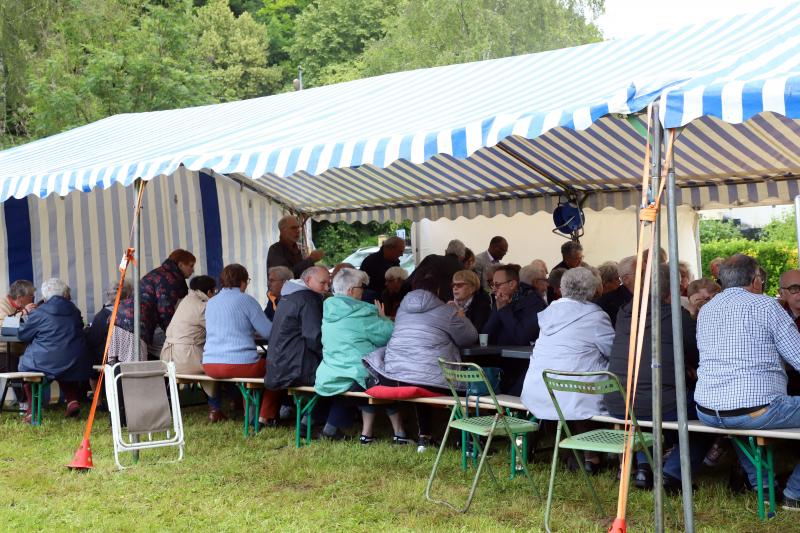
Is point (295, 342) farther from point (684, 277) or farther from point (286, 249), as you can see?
point (286, 249)

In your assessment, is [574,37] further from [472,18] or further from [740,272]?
[740,272]

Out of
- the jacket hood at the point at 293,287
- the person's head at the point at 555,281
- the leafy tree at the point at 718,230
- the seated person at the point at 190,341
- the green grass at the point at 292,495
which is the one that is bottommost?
the green grass at the point at 292,495

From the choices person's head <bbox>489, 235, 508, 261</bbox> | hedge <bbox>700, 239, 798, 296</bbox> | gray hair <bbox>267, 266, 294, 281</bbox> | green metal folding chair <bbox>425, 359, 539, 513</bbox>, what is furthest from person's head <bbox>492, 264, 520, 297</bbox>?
hedge <bbox>700, 239, 798, 296</bbox>

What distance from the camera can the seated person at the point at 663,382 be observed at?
15.1 feet

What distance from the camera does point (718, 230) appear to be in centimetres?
2514

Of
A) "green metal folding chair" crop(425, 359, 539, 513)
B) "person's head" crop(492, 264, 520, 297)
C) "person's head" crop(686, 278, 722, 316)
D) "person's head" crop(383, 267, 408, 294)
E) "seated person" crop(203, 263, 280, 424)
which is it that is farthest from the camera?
"person's head" crop(383, 267, 408, 294)

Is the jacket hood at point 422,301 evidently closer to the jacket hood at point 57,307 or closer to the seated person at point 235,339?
the seated person at point 235,339

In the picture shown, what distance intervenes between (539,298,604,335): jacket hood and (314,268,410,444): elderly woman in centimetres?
137

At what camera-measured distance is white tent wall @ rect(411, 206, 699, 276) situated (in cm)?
1094

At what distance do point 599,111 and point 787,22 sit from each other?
1663 millimetres

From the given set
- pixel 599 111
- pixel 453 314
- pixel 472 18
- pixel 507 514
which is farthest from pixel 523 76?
pixel 472 18

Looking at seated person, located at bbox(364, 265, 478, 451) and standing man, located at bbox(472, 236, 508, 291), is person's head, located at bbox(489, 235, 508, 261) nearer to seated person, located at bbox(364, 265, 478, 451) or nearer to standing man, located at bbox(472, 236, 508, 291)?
standing man, located at bbox(472, 236, 508, 291)

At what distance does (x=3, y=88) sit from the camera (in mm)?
18828

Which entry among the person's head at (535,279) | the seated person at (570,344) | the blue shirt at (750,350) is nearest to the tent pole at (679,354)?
the blue shirt at (750,350)
